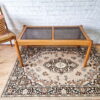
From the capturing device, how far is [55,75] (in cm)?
169

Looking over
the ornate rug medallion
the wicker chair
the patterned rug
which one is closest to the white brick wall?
the wicker chair

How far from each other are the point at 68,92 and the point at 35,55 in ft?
3.14

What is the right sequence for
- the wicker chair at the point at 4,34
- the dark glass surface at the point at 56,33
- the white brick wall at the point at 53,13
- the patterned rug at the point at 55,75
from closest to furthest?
the patterned rug at the point at 55,75 < the dark glass surface at the point at 56,33 < the wicker chair at the point at 4,34 < the white brick wall at the point at 53,13

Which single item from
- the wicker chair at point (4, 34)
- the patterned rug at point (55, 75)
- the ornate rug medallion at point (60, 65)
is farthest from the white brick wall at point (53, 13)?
the ornate rug medallion at point (60, 65)

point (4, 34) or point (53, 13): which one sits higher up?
point (53, 13)

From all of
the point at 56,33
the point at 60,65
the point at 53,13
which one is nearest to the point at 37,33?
the point at 56,33

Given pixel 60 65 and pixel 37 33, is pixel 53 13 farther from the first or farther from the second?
pixel 60 65

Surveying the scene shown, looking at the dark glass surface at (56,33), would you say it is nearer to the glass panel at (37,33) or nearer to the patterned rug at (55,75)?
the glass panel at (37,33)

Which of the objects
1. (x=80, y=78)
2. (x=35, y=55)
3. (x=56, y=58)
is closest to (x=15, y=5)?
(x=35, y=55)

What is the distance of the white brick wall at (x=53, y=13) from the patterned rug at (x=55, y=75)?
0.54 metres

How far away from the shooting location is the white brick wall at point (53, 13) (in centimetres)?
189

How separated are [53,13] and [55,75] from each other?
1.11m

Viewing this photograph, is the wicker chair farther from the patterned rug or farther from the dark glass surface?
the patterned rug

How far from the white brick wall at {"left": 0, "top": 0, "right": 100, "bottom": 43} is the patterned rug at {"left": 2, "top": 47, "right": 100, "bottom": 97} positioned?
54cm
